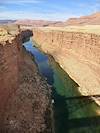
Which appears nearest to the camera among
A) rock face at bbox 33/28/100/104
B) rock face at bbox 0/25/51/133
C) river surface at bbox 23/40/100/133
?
rock face at bbox 0/25/51/133

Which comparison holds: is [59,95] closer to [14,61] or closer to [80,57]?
[14,61]

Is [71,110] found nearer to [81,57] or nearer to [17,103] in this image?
[17,103]

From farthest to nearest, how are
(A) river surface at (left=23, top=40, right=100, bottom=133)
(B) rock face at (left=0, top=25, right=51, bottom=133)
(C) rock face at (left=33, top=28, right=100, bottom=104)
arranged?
(C) rock face at (left=33, top=28, right=100, bottom=104) < (A) river surface at (left=23, top=40, right=100, bottom=133) < (B) rock face at (left=0, top=25, right=51, bottom=133)

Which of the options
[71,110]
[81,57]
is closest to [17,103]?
[71,110]

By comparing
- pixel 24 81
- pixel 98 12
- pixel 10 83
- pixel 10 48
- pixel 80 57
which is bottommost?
pixel 98 12

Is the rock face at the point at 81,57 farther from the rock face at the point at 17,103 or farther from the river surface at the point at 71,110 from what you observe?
the rock face at the point at 17,103

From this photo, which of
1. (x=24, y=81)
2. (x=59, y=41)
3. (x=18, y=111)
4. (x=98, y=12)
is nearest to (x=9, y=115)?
(x=18, y=111)

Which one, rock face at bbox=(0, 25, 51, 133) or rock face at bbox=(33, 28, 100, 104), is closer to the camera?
rock face at bbox=(0, 25, 51, 133)

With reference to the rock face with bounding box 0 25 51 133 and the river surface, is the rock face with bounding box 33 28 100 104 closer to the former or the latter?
the river surface

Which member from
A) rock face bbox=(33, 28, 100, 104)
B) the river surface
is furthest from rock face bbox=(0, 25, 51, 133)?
rock face bbox=(33, 28, 100, 104)
